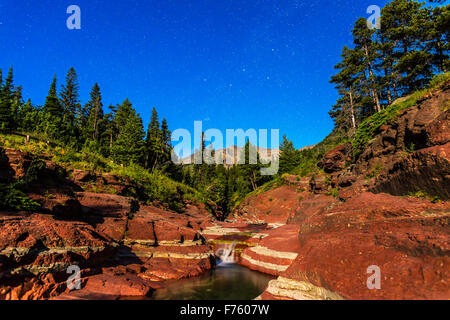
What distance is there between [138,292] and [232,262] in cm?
936

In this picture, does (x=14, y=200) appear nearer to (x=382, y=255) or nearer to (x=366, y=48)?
(x=382, y=255)

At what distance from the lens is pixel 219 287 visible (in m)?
10.9

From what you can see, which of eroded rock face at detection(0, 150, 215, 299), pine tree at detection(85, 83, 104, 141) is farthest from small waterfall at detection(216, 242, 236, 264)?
pine tree at detection(85, 83, 104, 141)

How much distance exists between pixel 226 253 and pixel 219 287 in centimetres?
701

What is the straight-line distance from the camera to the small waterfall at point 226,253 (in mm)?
16973

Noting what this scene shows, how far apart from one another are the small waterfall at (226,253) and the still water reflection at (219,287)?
11.1 ft

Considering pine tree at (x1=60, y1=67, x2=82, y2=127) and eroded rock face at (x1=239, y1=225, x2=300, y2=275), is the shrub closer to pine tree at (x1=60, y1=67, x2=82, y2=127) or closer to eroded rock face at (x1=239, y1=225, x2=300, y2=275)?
eroded rock face at (x1=239, y1=225, x2=300, y2=275)

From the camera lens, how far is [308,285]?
688 cm

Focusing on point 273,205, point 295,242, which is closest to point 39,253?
point 295,242

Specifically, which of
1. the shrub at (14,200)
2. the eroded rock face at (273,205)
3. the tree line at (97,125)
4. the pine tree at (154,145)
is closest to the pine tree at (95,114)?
the tree line at (97,125)

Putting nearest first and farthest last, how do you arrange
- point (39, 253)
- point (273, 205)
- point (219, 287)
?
point (39, 253) < point (219, 287) < point (273, 205)

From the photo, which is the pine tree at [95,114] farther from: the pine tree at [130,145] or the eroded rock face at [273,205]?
the eroded rock face at [273,205]

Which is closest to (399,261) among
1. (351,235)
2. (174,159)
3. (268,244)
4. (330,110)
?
(351,235)

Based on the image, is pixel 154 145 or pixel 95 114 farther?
A: pixel 95 114
